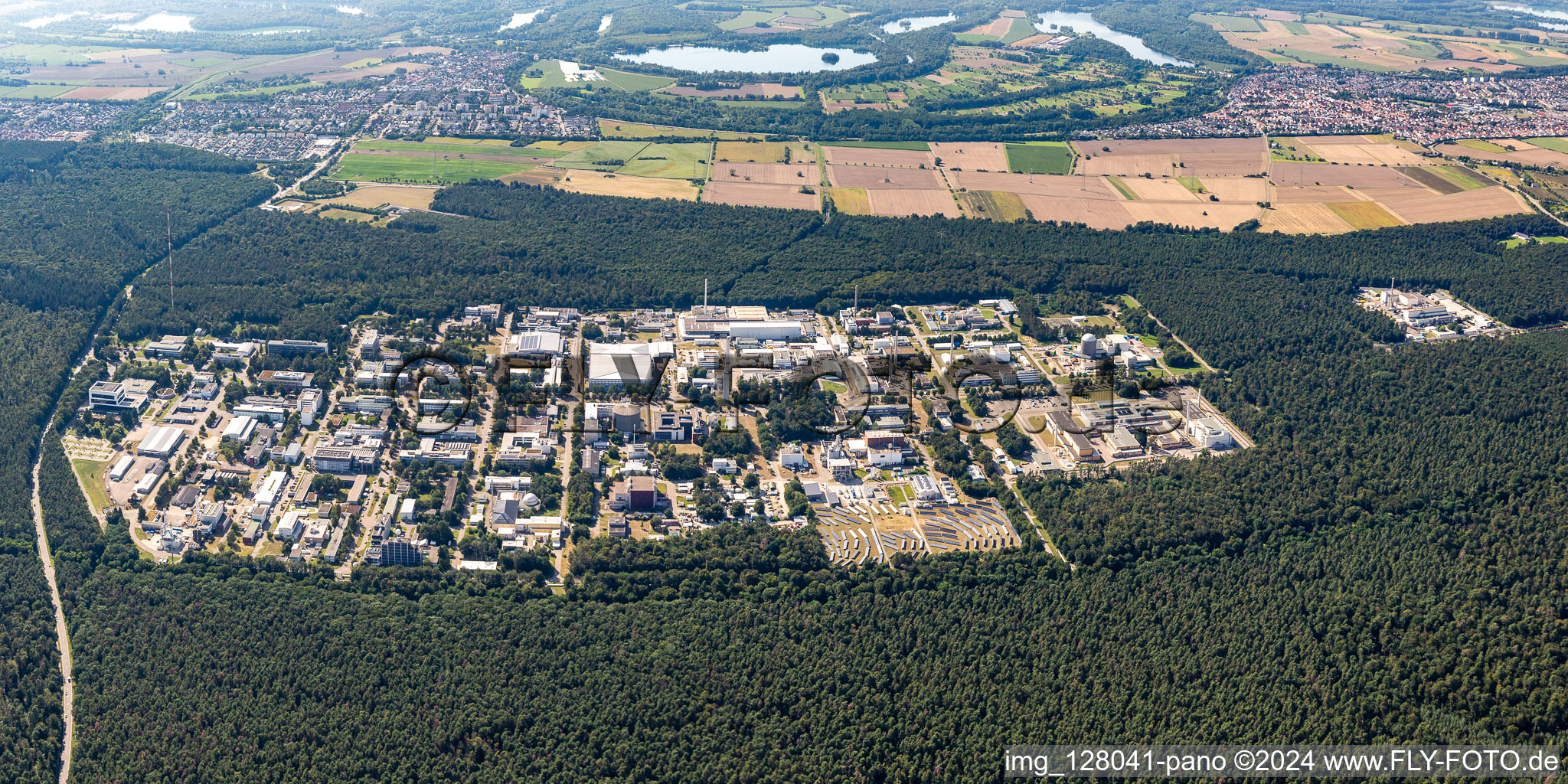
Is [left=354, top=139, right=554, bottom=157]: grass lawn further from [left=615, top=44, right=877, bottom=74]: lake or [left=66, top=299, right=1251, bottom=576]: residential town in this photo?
[left=615, top=44, right=877, bottom=74]: lake

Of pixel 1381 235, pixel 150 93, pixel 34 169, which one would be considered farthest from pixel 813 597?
pixel 150 93

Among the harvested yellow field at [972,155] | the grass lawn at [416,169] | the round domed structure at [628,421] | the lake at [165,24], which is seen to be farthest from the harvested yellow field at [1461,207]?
the lake at [165,24]

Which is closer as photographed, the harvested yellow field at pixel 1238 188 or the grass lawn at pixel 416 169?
the harvested yellow field at pixel 1238 188

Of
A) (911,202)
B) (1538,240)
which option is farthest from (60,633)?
(1538,240)

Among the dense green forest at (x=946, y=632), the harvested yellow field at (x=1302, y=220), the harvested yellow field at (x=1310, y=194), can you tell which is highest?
the harvested yellow field at (x=1310, y=194)

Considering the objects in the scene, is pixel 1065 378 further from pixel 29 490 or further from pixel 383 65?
pixel 383 65

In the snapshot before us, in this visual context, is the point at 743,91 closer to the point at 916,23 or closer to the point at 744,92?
the point at 744,92

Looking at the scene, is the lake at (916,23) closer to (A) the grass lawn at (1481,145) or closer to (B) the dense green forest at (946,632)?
(A) the grass lawn at (1481,145)
